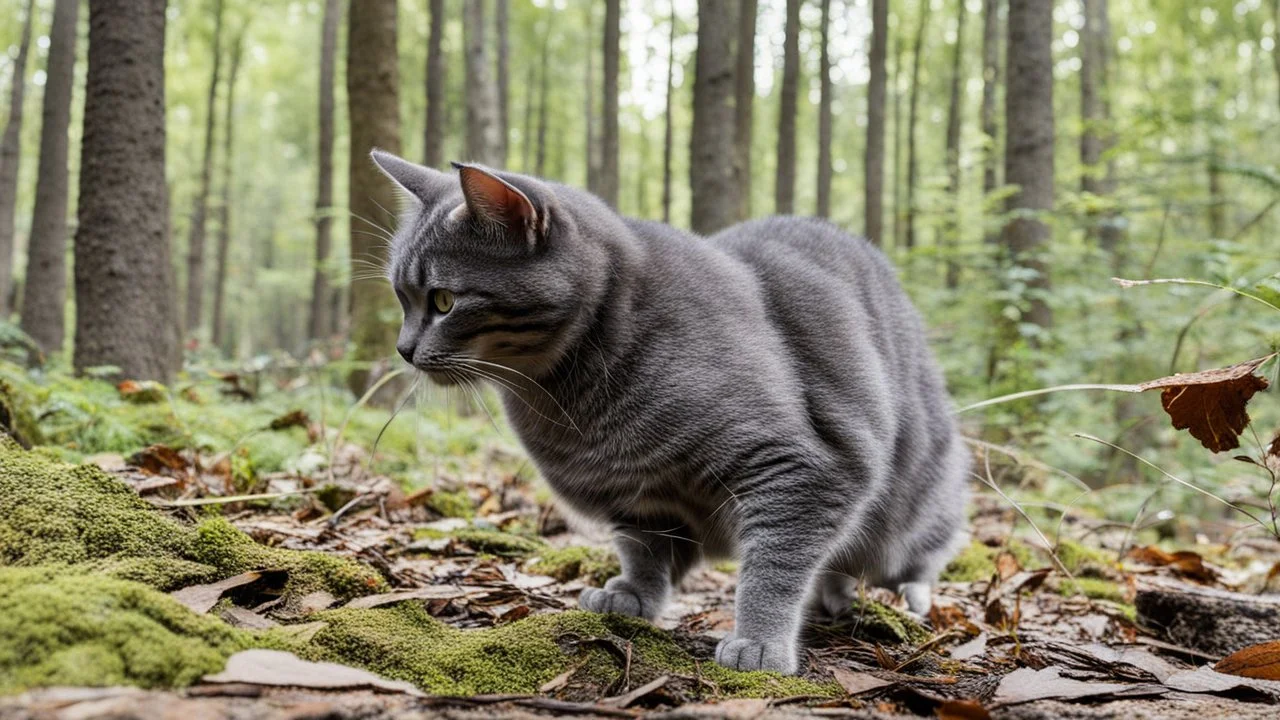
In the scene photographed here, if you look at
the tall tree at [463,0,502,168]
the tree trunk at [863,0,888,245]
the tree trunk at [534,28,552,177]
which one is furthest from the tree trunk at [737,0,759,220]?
the tree trunk at [534,28,552,177]

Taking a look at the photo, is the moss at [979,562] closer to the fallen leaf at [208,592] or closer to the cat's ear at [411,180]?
the cat's ear at [411,180]

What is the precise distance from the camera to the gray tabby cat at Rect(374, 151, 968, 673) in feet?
8.32

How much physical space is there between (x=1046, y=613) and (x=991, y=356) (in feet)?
16.7

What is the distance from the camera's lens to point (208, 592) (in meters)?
1.89

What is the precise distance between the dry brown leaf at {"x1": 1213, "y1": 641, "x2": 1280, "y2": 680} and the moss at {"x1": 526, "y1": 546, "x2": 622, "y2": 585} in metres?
1.96

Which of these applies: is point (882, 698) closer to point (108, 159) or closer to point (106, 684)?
point (106, 684)

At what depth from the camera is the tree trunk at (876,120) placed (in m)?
14.0

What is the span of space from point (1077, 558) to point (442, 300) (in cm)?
339

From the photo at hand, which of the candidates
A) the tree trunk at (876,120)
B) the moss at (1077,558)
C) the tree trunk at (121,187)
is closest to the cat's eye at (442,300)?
the tree trunk at (121,187)

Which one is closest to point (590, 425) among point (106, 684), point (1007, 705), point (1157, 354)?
point (1007, 705)

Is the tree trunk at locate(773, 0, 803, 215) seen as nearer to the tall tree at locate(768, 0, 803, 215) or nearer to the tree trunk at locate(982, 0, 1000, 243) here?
the tall tree at locate(768, 0, 803, 215)

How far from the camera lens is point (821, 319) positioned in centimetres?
291

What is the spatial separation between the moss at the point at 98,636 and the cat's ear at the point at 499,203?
130cm

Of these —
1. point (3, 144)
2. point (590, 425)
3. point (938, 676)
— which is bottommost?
point (938, 676)
